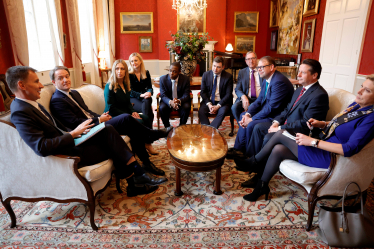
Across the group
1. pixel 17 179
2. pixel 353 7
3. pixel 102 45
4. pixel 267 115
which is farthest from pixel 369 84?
pixel 102 45

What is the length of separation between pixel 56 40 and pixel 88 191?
464cm

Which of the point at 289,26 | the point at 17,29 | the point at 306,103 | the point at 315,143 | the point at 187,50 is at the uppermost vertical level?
the point at 289,26

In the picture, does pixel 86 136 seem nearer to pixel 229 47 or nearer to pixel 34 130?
pixel 34 130

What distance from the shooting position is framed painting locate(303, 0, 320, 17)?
6563 millimetres

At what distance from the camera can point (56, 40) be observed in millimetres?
5273

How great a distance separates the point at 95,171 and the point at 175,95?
2.56 metres

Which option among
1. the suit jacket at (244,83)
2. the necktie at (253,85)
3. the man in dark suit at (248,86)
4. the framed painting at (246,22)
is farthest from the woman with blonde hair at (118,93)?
the framed painting at (246,22)

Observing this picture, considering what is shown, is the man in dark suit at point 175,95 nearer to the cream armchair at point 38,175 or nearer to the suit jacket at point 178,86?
the suit jacket at point 178,86

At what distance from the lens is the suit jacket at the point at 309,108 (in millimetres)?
2428

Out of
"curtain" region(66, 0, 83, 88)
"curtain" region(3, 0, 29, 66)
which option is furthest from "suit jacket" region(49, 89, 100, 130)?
"curtain" region(66, 0, 83, 88)

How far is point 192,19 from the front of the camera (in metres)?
9.95

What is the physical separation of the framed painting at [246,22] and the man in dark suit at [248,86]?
687 cm

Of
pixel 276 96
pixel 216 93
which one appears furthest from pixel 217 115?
pixel 276 96

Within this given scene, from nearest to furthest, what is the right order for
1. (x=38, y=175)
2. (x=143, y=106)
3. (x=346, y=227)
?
(x=346, y=227) → (x=38, y=175) → (x=143, y=106)
